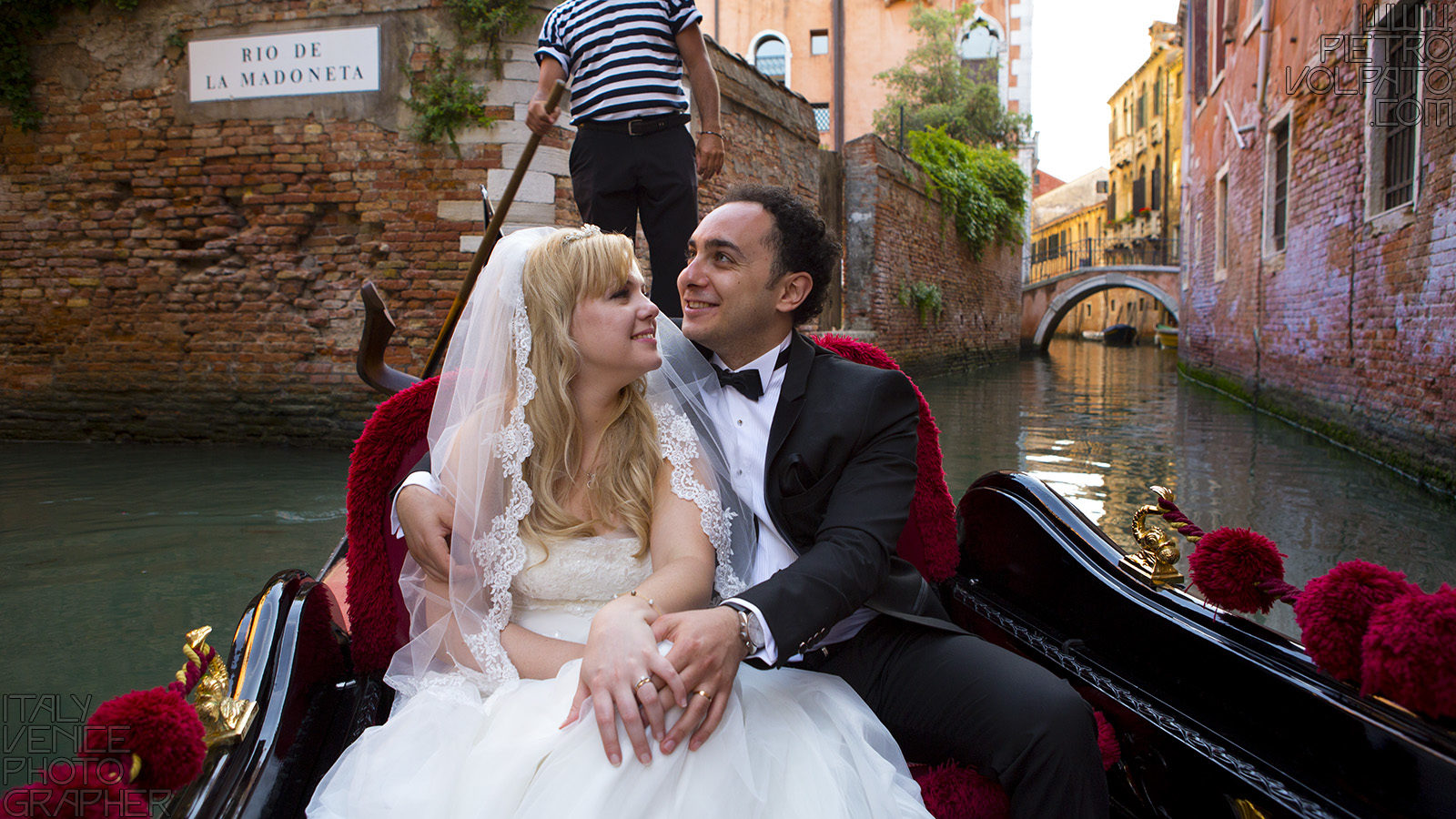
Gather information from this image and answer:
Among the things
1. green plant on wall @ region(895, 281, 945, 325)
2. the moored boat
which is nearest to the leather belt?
green plant on wall @ region(895, 281, 945, 325)

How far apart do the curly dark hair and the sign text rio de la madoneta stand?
215 inches

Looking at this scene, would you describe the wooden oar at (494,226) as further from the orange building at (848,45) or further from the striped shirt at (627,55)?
the orange building at (848,45)

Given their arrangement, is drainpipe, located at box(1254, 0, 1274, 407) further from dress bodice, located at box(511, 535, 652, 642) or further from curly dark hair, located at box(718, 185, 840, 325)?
dress bodice, located at box(511, 535, 652, 642)

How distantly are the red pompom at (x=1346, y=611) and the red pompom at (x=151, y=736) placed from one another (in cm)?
131

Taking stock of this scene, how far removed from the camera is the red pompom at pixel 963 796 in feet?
4.15

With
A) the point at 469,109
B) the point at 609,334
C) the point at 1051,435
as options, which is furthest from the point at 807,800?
the point at 1051,435

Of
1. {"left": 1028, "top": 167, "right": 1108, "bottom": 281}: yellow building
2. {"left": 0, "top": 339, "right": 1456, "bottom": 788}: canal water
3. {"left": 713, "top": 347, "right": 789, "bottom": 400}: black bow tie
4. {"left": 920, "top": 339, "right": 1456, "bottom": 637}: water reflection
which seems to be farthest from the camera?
{"left": 1028, "top": 167, "right": 1108, "bottom": 281}: yellow building

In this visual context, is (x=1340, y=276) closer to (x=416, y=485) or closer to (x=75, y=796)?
(x=416, y=485)

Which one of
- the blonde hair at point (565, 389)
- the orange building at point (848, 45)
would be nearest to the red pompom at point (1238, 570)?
the blonde hair at point (565, 389)

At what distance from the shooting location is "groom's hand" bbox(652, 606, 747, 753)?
1.15 metres

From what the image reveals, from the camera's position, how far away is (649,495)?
Answer: 152 cm

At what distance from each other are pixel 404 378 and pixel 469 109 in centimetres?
438

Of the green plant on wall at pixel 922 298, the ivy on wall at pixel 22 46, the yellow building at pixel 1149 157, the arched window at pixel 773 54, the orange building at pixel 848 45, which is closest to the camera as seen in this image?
the ivy on wall at pixel 22 46

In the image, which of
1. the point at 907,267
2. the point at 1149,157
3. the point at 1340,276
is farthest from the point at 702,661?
the point at 1149,157
